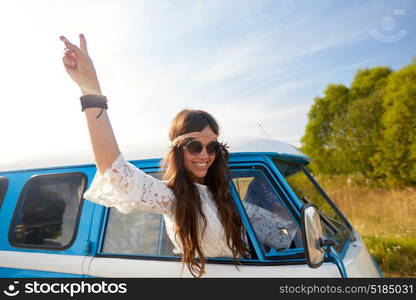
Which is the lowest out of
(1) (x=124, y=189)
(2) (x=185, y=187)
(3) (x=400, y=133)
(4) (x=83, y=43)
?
(1) (x=124, y=189)

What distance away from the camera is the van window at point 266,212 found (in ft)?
6.66

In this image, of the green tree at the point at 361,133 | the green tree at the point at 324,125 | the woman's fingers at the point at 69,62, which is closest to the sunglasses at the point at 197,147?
the woman's fingers at the point at 69,62

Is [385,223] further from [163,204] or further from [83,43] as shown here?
[83,43]

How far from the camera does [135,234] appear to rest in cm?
221

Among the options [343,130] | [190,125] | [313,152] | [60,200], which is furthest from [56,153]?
[313,152]

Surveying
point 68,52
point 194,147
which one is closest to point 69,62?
point 68,52

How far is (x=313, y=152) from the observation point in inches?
785

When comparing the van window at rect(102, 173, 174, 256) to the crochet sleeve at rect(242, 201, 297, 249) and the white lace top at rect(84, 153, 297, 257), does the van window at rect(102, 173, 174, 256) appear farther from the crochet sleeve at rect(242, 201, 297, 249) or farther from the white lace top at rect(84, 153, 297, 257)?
the crochet sleeve at rect(242, 201, 297, 249)

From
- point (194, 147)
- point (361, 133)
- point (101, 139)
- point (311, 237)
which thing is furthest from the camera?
point (361, 133)

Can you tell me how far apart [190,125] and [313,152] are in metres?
19.4

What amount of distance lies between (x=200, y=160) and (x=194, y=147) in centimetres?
9

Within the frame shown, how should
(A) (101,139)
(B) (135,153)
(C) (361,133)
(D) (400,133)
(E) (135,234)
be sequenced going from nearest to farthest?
(A) (101,139), (E) (135,234), (B) (135,153), (D) (400,133), (C) (361,133)

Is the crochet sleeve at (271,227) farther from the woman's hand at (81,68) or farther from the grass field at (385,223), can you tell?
the grass field at (385,223)

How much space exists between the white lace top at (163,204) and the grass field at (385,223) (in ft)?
12.5
